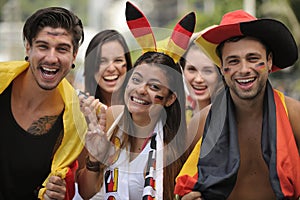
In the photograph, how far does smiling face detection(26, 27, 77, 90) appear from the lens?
4027 mm

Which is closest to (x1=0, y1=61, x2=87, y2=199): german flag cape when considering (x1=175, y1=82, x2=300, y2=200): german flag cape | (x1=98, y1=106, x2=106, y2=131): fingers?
(x1=98, y1=106, x2=106, y2=131): fingers

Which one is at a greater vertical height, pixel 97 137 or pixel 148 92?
pixel 148 92

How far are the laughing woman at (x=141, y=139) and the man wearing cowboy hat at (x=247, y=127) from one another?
0.19 meters

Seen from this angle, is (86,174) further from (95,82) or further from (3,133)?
(95,82)

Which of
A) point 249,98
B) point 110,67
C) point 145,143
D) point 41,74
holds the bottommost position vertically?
point 145,143

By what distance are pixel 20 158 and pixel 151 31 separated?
3.97ft

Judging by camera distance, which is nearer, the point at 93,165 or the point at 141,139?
the point at 93,165

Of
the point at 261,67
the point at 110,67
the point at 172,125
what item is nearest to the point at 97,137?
the point at 172,125

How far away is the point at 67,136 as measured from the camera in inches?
159

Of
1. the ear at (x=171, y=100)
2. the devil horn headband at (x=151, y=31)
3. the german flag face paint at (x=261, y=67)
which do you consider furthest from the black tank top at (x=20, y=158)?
the german flag face paint at (x=261, y=67)

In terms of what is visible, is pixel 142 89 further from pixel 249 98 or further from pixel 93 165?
pixel 249 98

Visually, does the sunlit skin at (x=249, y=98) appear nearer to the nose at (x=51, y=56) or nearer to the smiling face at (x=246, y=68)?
the smiling face at (x=246, y=68)

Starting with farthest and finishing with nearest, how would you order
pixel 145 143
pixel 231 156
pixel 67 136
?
pixel 145 143 < pixel 67 136 < pixel 231 156

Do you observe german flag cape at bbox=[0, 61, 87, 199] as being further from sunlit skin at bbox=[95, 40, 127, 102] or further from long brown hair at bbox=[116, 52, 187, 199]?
sunlit skin at bbox=[95, 40, 127, 102]
